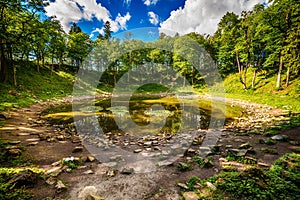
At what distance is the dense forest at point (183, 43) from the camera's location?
1155 cm

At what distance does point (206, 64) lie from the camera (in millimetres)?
41188

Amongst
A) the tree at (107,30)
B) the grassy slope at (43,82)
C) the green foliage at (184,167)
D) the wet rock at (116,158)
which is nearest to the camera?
the green foliage at (184,167)

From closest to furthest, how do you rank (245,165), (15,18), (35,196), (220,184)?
1. (35,196)
2. (220,184)
3. (245,165)
4. (15,18)

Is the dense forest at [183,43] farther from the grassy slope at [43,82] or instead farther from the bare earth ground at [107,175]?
the bare earth ground at [107,175]

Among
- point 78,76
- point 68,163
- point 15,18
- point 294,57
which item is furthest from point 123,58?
point 68,163

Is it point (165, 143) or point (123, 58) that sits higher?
point (123, 58)

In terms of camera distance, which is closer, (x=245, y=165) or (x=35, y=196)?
(x=35, y=196)

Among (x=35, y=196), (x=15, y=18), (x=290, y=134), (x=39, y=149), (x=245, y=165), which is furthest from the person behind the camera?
(x=15, y=18)

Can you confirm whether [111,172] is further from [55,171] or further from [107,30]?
[107,30]

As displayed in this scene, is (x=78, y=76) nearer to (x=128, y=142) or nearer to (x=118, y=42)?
(x=118, y=42)

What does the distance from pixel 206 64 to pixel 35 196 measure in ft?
146

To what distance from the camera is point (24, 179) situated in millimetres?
3098

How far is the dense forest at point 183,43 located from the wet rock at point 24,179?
8.91 metres

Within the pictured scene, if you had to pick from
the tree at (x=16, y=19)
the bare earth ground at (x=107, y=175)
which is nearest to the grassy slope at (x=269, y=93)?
the bare earth ground at (x=107, y=175)
